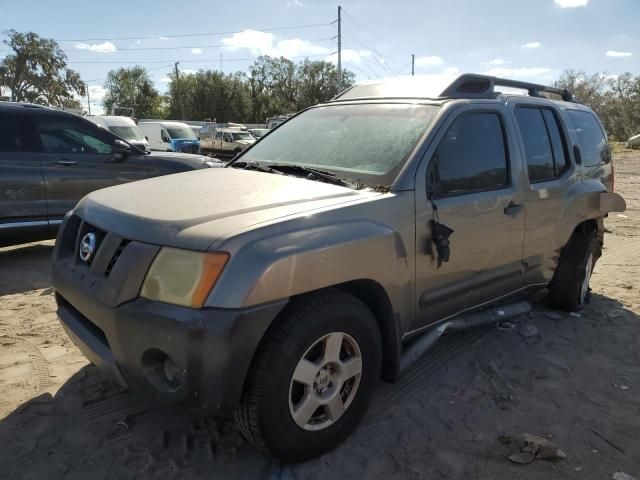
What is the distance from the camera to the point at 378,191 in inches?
110

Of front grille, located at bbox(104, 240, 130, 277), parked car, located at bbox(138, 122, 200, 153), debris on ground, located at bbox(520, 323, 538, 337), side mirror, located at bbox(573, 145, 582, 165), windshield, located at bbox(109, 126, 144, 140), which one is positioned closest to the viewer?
front grille, located at bbox(104, 240, 130, 277)

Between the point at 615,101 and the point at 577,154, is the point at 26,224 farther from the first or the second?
the point at 615,101

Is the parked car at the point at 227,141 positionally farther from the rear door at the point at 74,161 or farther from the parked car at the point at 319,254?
the parked car at the point at 319,254

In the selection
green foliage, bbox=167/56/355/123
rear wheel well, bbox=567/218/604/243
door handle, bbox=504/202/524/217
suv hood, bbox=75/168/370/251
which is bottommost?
rear wheel well, bbox=567/218/604/243

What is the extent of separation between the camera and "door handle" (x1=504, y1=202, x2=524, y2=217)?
348 centimetres

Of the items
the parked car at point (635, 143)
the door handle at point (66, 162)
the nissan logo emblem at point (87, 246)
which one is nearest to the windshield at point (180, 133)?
the door handle at point (66, 162)

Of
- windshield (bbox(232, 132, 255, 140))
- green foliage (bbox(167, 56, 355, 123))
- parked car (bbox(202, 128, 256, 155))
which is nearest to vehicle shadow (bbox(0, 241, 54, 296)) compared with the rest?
parked car (bbox(202, 128, 256, 155))

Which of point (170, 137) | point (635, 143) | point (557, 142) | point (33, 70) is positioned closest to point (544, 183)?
point (557, 142)

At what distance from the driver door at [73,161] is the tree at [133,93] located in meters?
71.7

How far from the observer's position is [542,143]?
13.1 ft

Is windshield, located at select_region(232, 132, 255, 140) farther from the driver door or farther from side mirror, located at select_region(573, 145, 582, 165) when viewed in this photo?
side mirror, located at select_region(573, 145, 582, 165)

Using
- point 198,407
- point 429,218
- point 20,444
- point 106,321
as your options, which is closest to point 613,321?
point 429,218

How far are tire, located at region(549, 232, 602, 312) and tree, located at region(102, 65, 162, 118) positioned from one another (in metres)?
75.2

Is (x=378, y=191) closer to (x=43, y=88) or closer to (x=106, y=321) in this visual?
(x=106, y=321)
